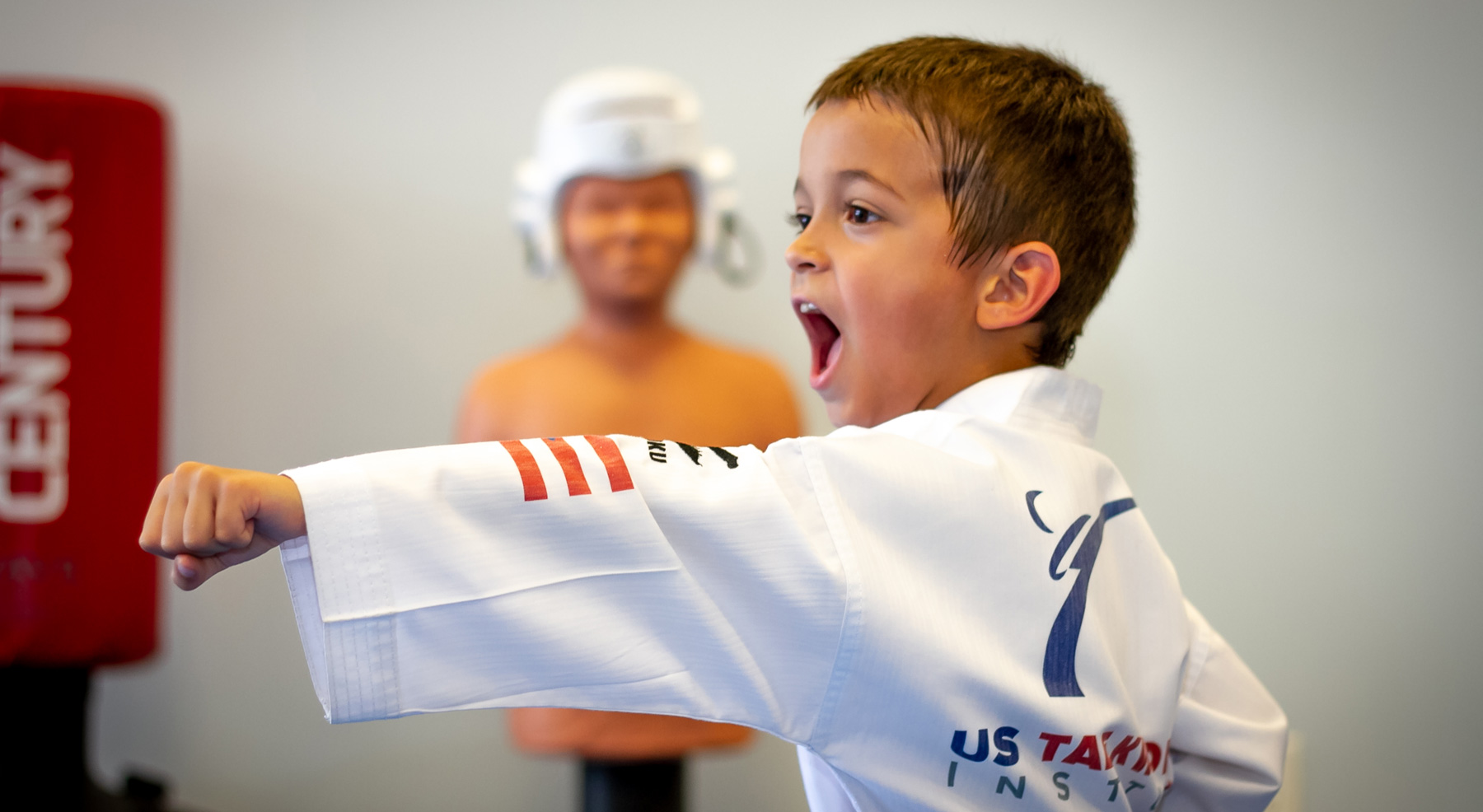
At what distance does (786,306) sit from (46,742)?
110cm

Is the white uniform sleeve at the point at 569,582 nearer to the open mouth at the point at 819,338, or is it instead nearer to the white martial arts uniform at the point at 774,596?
the white martial arts uniform at the point at 774,596

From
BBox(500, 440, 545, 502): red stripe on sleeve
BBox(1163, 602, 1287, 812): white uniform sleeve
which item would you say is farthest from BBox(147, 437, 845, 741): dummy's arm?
BBox(1163, 602, 1287, 812): white uniform sleeve

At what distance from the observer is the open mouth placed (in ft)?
2.13

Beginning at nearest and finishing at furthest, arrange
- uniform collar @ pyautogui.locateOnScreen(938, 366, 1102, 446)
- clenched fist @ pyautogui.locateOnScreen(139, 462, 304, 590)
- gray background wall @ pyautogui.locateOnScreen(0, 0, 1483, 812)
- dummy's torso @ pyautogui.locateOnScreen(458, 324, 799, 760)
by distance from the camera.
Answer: clenched fist @ pyautogui.locateOnScreen(139, 462, 304, 590) < uniform collar @ pyautogui.locateOnScreen(938, 366, 1102, 446) < dummy's torso @ pyautogui.locateOnScreen(458, 324, 799, 760) < gray background wall @ pyautogui.locateOnScreen(0, 0, 1483, 812)

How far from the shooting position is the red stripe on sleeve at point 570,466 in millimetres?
450

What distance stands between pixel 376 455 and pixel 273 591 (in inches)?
47.1

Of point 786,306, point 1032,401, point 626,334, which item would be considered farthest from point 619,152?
point 1032,401

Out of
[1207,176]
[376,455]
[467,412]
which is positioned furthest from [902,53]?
[1207,176]

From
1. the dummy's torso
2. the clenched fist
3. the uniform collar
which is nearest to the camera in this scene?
the clenched fist

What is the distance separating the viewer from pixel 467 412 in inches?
48.9

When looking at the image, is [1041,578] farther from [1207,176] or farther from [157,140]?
[157,140]

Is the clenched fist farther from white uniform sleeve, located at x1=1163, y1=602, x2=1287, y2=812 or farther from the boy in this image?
white uniform sleeve, located at x1=1163, y1=602, x2=1287, y2=812

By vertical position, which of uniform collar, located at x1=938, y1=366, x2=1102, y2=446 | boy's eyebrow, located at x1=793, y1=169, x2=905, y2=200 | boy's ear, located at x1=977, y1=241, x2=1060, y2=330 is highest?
boy's eyebrow, located at x1=793, y1=169, x2=905, y2=200

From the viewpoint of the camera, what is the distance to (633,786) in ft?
3.77
